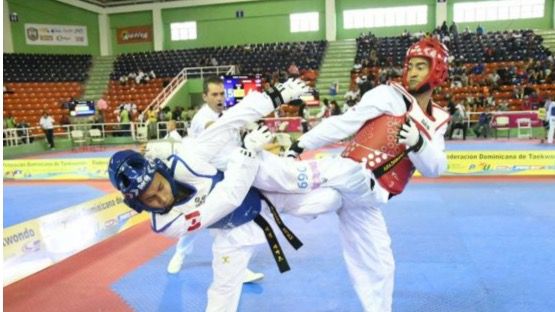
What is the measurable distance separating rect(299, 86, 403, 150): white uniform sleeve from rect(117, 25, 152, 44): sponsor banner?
2740 cm

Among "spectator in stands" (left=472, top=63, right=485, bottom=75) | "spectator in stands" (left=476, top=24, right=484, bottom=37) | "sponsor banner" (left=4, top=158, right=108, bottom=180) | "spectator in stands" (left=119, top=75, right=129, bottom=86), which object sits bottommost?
"sponsor banner" (left=4, top=158, right=108, bottom=180)

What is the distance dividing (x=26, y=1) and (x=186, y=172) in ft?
87.3

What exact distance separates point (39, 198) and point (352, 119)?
7888 mm

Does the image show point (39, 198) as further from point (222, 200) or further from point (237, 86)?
point (237, 86)

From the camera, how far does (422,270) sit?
15.1 feet

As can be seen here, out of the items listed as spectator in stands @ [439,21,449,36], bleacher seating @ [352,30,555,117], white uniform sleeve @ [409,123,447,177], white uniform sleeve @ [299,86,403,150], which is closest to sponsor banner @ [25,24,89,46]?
bleacher seating @ [352,30,555,117]

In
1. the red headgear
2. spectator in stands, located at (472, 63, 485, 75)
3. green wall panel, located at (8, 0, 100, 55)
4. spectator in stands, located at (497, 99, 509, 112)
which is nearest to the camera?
the red headgear

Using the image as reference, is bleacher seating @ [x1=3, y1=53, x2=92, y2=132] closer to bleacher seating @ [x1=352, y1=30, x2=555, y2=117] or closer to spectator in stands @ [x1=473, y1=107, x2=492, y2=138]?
bleacher seating @ [x1=352, y1=30, x2=555, y2=117]

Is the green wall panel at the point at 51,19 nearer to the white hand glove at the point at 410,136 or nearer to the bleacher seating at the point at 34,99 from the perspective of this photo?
the bleacher seating at the point at 34,99

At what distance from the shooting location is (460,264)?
4719 mm

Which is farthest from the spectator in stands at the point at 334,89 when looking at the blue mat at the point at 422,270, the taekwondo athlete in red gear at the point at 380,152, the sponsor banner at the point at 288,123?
the taekwondo athlete in red gear at the point at 380,152

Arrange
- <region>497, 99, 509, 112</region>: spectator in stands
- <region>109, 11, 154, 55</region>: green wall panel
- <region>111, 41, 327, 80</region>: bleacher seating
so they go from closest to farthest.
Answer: <region>497, 99, 509, 112</region>: spectator in stands → <region>111, 41, 327, 80</region>: bleacher seating → <region>109, 11, 154, 55</region>: green wall panel

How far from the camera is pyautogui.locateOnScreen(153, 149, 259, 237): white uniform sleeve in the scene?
246 centimetres

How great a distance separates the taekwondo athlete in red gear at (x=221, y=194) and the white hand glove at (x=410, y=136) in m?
0.52
